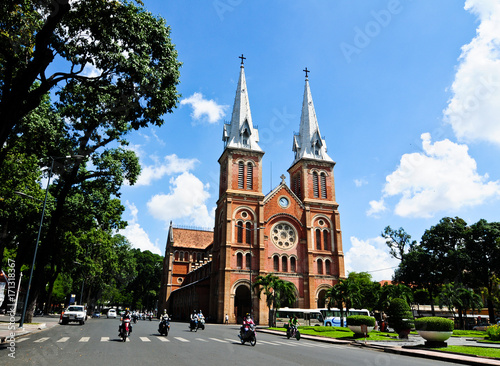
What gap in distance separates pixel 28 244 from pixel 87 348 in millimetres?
21489

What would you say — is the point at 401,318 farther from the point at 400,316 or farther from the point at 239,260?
the point at 239,260

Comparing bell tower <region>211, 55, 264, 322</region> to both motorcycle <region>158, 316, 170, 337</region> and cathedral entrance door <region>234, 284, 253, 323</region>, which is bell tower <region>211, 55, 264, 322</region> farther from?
motorcycle <region>158, 316, 170, 337</region>

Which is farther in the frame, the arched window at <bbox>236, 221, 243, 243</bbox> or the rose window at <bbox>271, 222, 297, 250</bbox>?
the rose window at <bbox>271, 222, 297, 250</bbox>

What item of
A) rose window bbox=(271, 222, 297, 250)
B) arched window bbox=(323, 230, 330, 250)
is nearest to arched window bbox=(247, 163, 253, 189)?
rose window bbox=(271, 222, 297, 250)

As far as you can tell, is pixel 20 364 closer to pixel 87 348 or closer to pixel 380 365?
pixel 87 348

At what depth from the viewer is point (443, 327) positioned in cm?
1681

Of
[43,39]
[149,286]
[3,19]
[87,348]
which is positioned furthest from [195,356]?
[149,286]

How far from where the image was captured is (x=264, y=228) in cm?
4581

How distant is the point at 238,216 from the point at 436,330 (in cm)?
3240

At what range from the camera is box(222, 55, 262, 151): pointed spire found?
51956mm

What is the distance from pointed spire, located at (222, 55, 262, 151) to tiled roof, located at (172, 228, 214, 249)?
2716 centimetres

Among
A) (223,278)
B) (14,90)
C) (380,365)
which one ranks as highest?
(14,90)

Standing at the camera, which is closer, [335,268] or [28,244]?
[28,244]

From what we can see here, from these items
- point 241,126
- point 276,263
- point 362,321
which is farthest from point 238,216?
point 362,321
